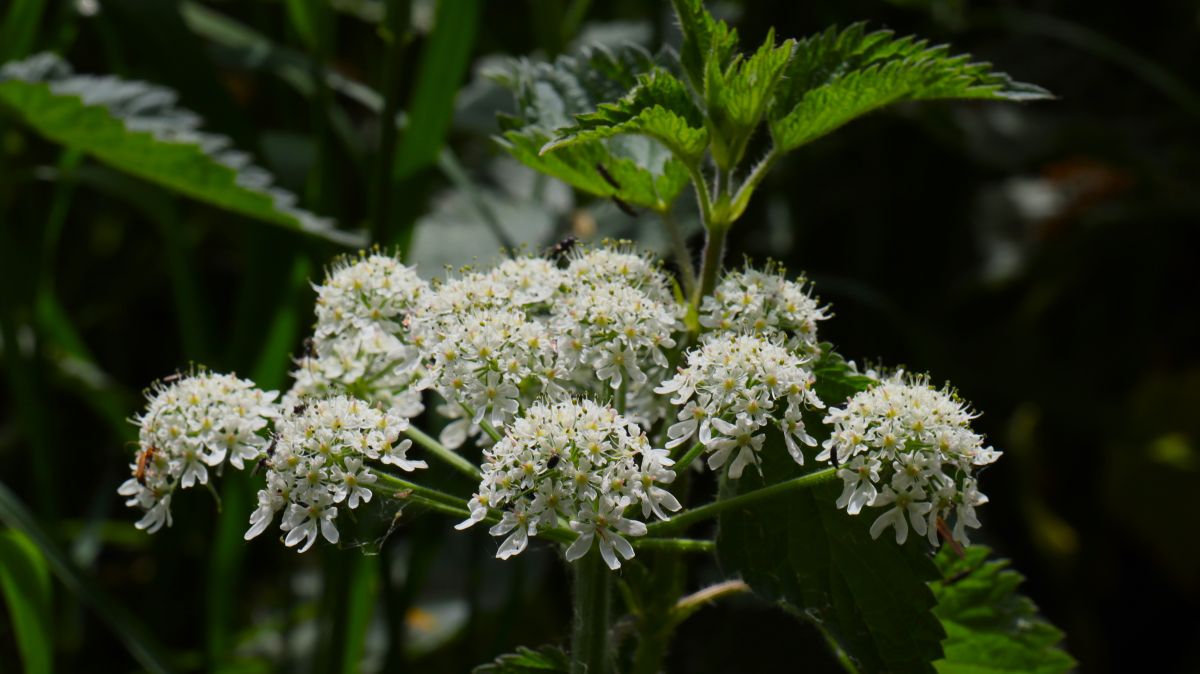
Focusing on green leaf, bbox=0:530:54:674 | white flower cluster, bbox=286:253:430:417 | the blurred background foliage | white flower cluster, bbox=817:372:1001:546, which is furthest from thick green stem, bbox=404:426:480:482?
green leaf, bbox=0:530:54:674

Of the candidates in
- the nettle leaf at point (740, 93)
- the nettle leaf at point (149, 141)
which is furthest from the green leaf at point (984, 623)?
the nettle leaf at point (149, 141)

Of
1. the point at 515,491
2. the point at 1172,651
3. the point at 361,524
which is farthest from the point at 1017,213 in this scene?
the point at 515,491

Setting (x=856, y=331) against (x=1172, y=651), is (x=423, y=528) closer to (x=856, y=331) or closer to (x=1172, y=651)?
(x=856, y=331)

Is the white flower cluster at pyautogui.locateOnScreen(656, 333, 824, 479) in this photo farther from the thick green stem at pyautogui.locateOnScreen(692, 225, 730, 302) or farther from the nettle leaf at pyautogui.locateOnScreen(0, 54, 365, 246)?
the nettle leaf at pyautogui.locateOnScreen(0, 54, 365, 246)

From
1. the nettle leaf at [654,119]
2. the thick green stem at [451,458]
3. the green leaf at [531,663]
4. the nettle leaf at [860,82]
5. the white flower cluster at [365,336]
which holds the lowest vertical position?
Answer: the green leaf at [531,663]

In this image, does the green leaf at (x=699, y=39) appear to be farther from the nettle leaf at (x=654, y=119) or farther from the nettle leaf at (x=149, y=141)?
the nettle leaf at (x=149, y=141)

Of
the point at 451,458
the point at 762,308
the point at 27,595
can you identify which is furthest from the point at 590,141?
the point at 27,595
